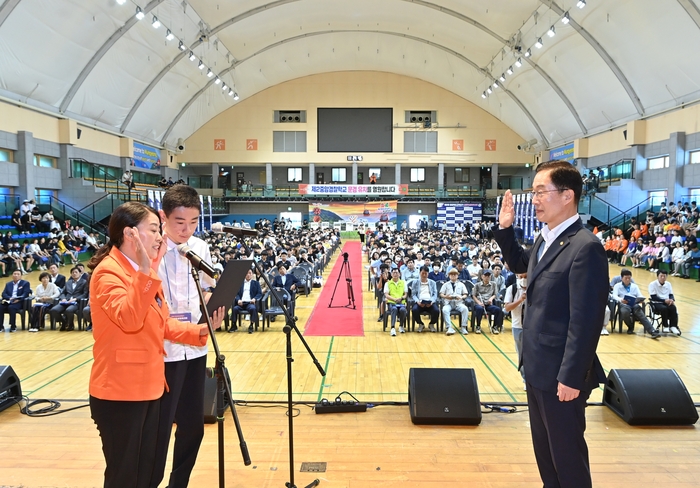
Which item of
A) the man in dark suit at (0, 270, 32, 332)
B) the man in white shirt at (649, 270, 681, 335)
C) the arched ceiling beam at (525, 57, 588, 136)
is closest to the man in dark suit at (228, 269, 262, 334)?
the man in dark suit at (0, 270, 32, 332)

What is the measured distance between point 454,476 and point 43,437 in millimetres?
3201

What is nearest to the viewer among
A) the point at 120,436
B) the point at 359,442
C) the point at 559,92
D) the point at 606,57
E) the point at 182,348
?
the point at 120,436

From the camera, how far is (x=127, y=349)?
195 centimetres

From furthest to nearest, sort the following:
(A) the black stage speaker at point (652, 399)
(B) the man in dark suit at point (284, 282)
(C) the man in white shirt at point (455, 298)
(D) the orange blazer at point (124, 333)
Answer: (B) the man in dark suit at point (284, 282)
(C) the man in white shirt at point (455, 298)
(A) the black stage speaker at point (652, 399)
(D) the orange blazer at point (124, 333)

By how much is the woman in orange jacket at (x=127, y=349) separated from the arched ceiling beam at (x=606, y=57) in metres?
21.9

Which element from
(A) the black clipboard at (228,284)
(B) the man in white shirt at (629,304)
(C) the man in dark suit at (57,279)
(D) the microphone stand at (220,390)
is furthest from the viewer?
(C) the man in dark suit at (57,279)

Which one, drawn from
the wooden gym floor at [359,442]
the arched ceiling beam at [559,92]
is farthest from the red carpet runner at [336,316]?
the arched ceiling beam at [559,92]

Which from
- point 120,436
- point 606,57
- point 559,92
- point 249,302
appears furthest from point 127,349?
point 559,92

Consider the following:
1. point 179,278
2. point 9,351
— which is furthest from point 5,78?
point 179,278

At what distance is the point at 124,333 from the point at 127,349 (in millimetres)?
68

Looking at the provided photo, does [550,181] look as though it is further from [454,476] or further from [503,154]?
[503,154]

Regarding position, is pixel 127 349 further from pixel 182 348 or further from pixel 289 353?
pixel 289 353

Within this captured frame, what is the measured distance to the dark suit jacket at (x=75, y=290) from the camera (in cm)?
873

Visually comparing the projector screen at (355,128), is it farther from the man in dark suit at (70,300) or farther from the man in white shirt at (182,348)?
the man in white shirt at (182,348)
